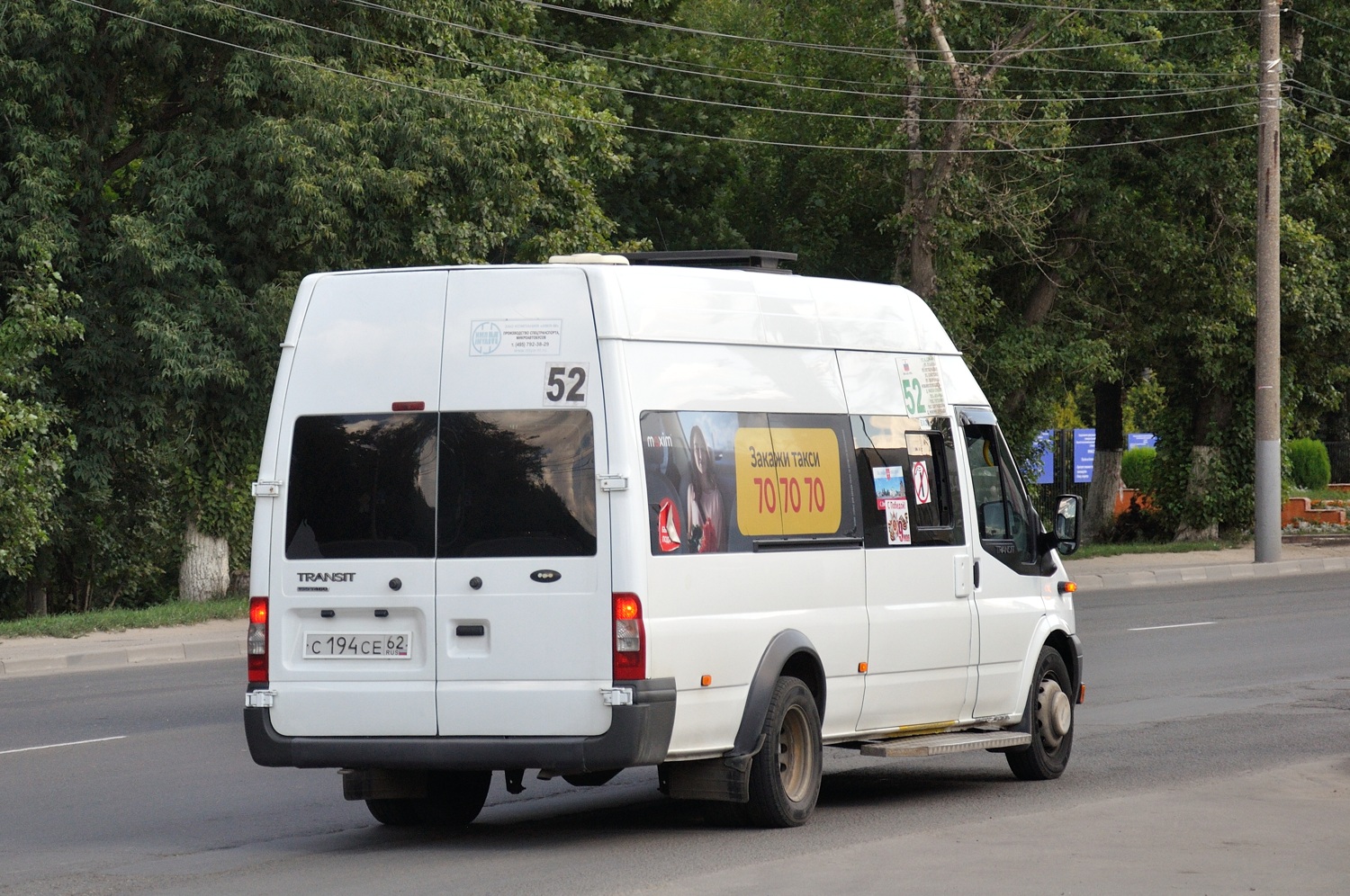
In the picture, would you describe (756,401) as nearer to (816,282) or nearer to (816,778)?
(816,282)

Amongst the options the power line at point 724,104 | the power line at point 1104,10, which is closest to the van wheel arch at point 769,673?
the power line at point 724,104

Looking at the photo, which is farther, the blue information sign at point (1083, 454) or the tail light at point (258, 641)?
the blue information sign at point (1083, 454)

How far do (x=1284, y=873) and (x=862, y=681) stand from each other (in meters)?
2.24

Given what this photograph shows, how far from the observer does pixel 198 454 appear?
24953mm

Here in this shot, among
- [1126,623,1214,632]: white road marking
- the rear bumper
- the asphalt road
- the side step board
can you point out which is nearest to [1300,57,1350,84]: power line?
[1126,623,1214,632]: white road marking

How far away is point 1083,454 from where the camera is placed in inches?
1416

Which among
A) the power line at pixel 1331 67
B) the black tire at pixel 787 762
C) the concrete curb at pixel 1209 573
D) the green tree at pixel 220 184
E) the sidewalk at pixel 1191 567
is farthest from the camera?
the power line at pixel 1331 67

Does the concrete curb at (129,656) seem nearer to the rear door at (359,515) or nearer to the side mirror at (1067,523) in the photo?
the rear door at (359,515)

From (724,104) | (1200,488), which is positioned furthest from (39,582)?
(1200,488)

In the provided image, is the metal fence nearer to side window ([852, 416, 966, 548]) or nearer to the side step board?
the side step board

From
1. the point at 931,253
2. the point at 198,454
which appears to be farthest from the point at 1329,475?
the point at 198,454

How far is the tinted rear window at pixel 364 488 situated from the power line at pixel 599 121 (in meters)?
15.9

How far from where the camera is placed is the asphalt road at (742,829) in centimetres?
736

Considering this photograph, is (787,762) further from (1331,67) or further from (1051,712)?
(1331,67)
